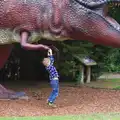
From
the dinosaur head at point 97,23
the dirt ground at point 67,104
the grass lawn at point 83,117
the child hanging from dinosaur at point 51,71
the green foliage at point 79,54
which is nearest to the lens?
the grass lawn at point 83,117

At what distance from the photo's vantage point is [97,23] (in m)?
6.78

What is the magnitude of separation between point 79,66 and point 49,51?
552cm

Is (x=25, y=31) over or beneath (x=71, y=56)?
over

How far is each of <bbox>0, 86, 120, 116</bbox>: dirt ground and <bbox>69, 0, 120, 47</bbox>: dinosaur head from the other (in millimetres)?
1504

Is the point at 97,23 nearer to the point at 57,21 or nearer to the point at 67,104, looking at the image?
the point at 57,21

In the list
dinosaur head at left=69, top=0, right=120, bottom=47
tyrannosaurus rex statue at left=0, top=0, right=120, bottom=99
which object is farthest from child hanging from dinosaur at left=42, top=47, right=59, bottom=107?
dinosaur head at left=69, top=0, right=120, bottom=47

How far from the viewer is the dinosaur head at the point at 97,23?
22.1 feet

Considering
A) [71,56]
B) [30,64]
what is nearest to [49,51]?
[71,56]

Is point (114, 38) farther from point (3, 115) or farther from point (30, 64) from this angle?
point (30, 64)

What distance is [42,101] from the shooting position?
333 inches

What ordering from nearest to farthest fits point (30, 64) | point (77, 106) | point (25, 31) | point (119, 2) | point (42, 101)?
point (119, 2) → point (25, 31) → point (77, 106) → point (42, 101) → point (30, 64)

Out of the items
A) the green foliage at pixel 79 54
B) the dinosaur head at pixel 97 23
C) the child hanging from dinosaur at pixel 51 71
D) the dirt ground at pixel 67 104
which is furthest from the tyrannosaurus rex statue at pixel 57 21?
the green foliage at pixel 79 54

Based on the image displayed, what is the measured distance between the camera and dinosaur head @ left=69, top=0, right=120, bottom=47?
6.73 meters

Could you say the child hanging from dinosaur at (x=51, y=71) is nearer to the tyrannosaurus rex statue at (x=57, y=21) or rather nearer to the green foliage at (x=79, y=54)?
the tyrannosaurus rex statue at (x=57, y=21)
